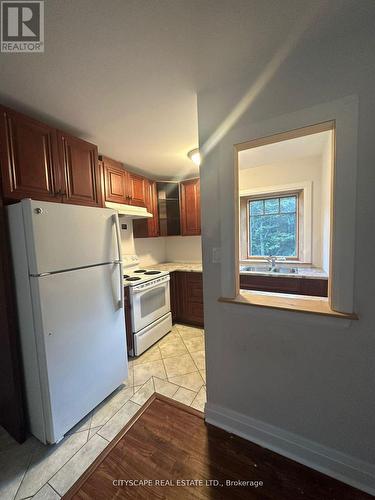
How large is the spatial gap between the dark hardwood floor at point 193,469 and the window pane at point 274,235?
237 centimetres

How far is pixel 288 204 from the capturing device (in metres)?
3.03

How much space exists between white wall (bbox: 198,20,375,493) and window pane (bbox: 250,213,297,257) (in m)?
2.02

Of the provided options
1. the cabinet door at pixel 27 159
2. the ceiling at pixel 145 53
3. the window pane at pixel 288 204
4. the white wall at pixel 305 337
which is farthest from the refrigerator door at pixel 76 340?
the window pane at pixel 288 204

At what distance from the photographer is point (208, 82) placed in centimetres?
133

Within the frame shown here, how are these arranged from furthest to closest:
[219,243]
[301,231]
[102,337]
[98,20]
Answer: [301,231] → [102,337] → [219,243] → [98,20]

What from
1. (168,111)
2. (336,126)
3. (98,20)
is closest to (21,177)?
(98,20)

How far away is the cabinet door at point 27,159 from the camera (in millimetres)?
1371

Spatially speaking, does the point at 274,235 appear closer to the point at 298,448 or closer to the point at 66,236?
the point at 298,448

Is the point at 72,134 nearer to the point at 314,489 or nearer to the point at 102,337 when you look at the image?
the point at 102,337

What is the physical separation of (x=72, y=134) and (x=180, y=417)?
259 centimetres

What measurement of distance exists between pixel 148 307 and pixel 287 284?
5.60 feet

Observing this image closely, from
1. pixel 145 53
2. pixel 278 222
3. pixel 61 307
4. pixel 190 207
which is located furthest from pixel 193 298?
pixel 145 53

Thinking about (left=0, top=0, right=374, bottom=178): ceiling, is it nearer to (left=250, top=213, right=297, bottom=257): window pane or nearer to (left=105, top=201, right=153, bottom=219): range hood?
(left=105, top=201, right=153, bottom=219): range hood

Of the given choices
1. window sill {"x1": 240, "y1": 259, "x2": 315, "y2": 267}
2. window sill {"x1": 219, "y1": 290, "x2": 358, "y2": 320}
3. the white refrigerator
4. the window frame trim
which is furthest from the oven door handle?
the window frame trim
